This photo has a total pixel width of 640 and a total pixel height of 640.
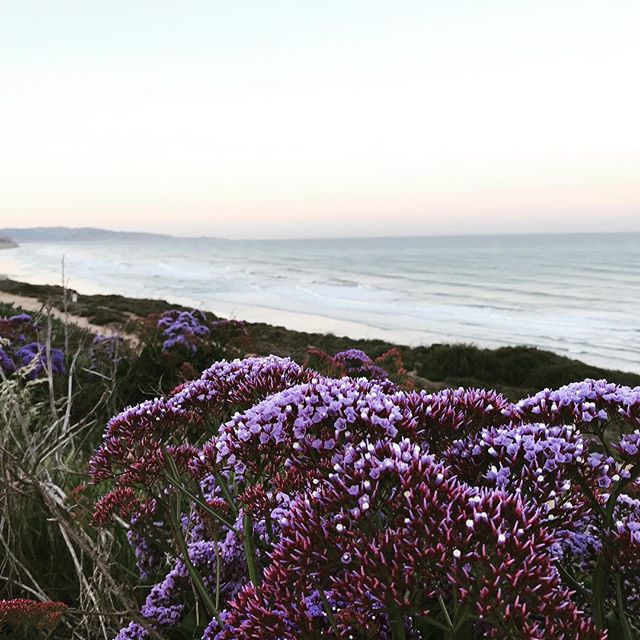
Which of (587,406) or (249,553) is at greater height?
(587,406)

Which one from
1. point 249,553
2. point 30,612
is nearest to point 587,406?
point 249,553

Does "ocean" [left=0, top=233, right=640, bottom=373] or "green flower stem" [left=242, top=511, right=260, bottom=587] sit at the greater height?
"green flower stem" [left=242, top=511, right=260, bottom=587]

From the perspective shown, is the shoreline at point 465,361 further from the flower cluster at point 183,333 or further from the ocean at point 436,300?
the flower cluster at point 183,333

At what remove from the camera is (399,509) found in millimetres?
1584

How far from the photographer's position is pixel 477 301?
51750mm

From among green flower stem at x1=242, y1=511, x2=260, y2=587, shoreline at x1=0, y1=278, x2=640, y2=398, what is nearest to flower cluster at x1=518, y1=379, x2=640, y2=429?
green flower stem at x1=242, y1=511, x2=260, y2=587

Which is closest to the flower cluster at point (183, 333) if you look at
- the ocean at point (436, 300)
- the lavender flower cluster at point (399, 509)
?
the lavender flower cluster at point (399, 509)

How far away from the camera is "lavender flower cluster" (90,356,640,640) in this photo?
1.42 meters

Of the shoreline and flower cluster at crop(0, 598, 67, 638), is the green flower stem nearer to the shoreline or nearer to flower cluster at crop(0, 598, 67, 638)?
flower cluster at crop(0, 598, 67, 638)

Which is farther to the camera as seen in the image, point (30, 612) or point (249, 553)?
point (30, 612)

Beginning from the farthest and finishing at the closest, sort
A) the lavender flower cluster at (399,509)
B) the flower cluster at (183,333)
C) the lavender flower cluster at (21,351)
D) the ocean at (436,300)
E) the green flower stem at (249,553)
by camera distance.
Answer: the ocean at (436,300) → the flower cluster at (183,333) → the lavender flower cluster at (21,351) → the green flower stem at (249,553) → the lavender flower cluster at (399,509)

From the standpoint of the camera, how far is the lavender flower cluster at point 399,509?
1420 millimetres

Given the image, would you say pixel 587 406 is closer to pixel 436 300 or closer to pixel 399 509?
pixel 399 509

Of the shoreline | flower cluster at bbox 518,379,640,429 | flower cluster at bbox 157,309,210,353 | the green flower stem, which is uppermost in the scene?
flower cluster at bbox 518,379,640,429
